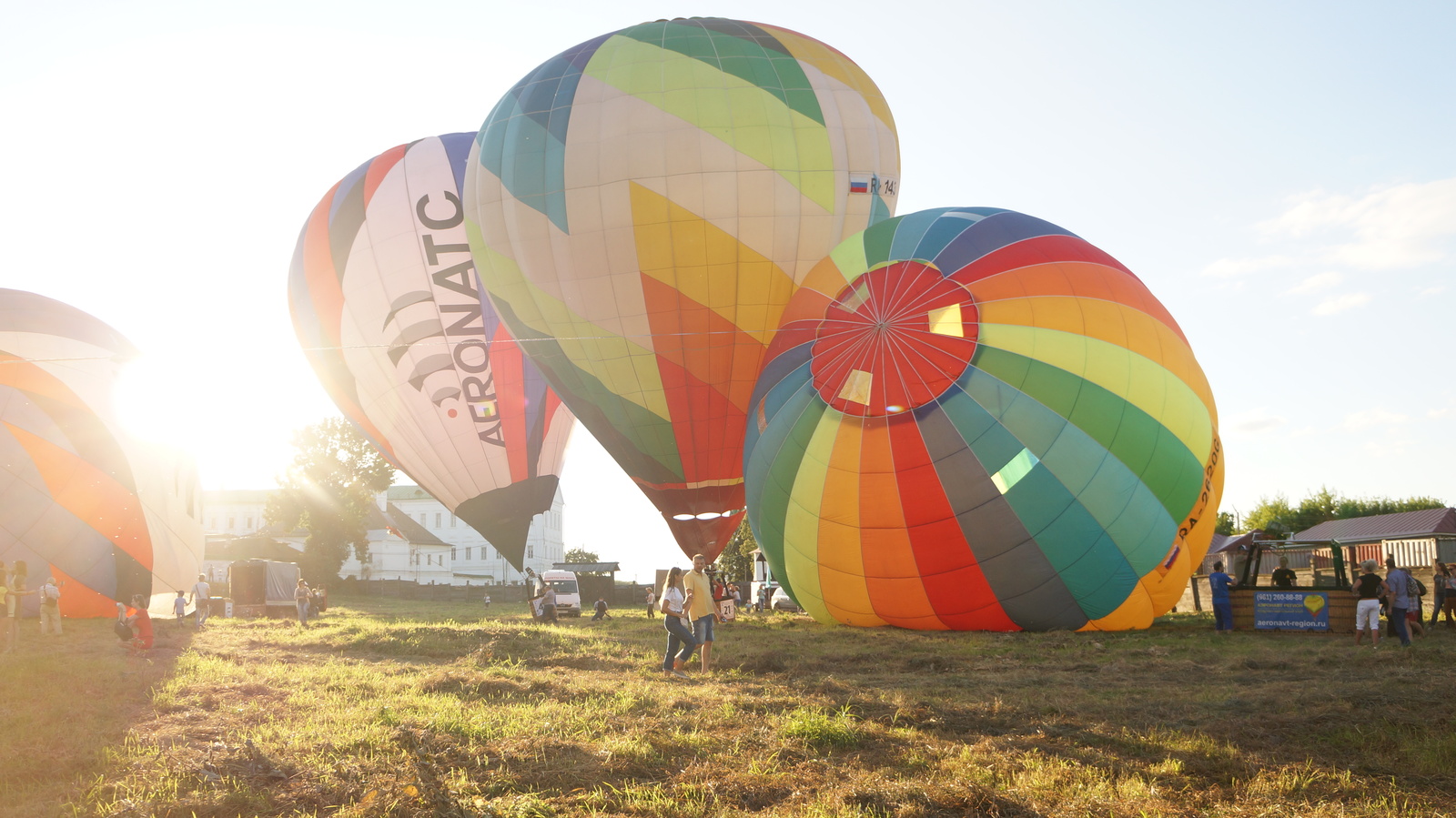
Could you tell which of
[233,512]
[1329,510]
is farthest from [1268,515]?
[233,512]

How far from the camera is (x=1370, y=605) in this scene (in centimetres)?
1162

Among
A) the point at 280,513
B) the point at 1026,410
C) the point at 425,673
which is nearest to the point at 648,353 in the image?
the point at 1026,410

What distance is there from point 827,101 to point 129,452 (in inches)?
574

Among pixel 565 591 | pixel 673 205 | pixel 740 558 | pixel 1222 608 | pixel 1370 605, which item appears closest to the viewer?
pixel 1370 605

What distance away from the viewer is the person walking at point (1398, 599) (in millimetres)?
11336

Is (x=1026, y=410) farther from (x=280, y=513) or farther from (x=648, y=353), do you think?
(x=280, y=513)

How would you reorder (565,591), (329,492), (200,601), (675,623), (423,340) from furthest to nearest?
(329,492) → (565,591) → (423,340) → (200,601) → (675,623)

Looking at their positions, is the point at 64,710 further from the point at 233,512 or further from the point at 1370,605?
the point at 233,512

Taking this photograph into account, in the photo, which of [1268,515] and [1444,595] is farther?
[1268,515]

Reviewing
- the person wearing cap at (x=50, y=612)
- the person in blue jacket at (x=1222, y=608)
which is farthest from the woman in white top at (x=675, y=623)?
the person wearing cap at (x=50, y=612)

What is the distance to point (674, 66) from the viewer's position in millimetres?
17016

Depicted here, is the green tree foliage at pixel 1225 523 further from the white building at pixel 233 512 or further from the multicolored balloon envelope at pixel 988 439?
the white building at pixel 233 512

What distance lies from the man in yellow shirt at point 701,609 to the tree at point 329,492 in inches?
1729

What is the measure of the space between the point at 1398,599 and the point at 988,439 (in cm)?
486
